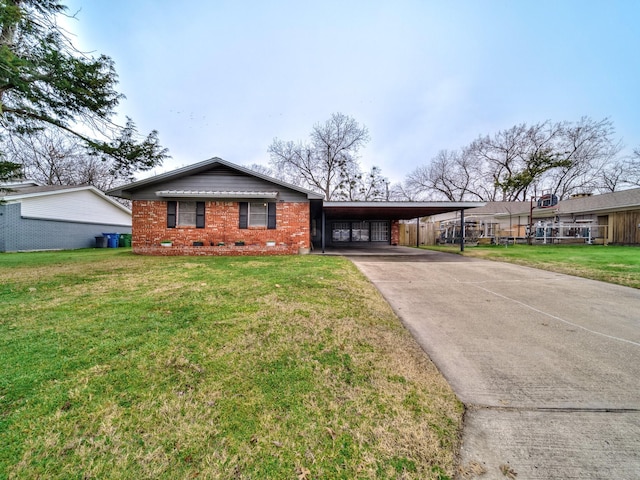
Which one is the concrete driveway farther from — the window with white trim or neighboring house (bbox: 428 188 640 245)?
neighboring house (bbox: 428 188 640 245)

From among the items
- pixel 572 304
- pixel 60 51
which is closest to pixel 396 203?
pixel 572 304

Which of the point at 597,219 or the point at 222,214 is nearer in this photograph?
the point at 222,214

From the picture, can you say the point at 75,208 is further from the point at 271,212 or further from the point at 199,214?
the point at 271,212

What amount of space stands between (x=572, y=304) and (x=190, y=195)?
12.5 meters

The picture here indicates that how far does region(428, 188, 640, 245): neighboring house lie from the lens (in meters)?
17.2

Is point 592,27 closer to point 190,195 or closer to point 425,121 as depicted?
point 425,121

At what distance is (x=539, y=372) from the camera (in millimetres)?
2498

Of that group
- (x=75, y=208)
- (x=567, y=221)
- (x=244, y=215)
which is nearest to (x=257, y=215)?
(x=244, y=215)

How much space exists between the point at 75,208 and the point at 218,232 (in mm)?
12938

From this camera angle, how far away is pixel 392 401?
78.6 inches

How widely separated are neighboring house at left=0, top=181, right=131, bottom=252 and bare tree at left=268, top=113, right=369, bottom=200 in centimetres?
1718

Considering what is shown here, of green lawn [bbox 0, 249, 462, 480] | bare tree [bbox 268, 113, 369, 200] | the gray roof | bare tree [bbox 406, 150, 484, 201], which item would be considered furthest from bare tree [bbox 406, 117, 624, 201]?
green lawn [bbox 0, 249, 462, 480]

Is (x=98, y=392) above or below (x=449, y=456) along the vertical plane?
above

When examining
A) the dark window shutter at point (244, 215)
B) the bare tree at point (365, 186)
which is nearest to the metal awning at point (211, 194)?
the dark window shutter at point (244, 215)
